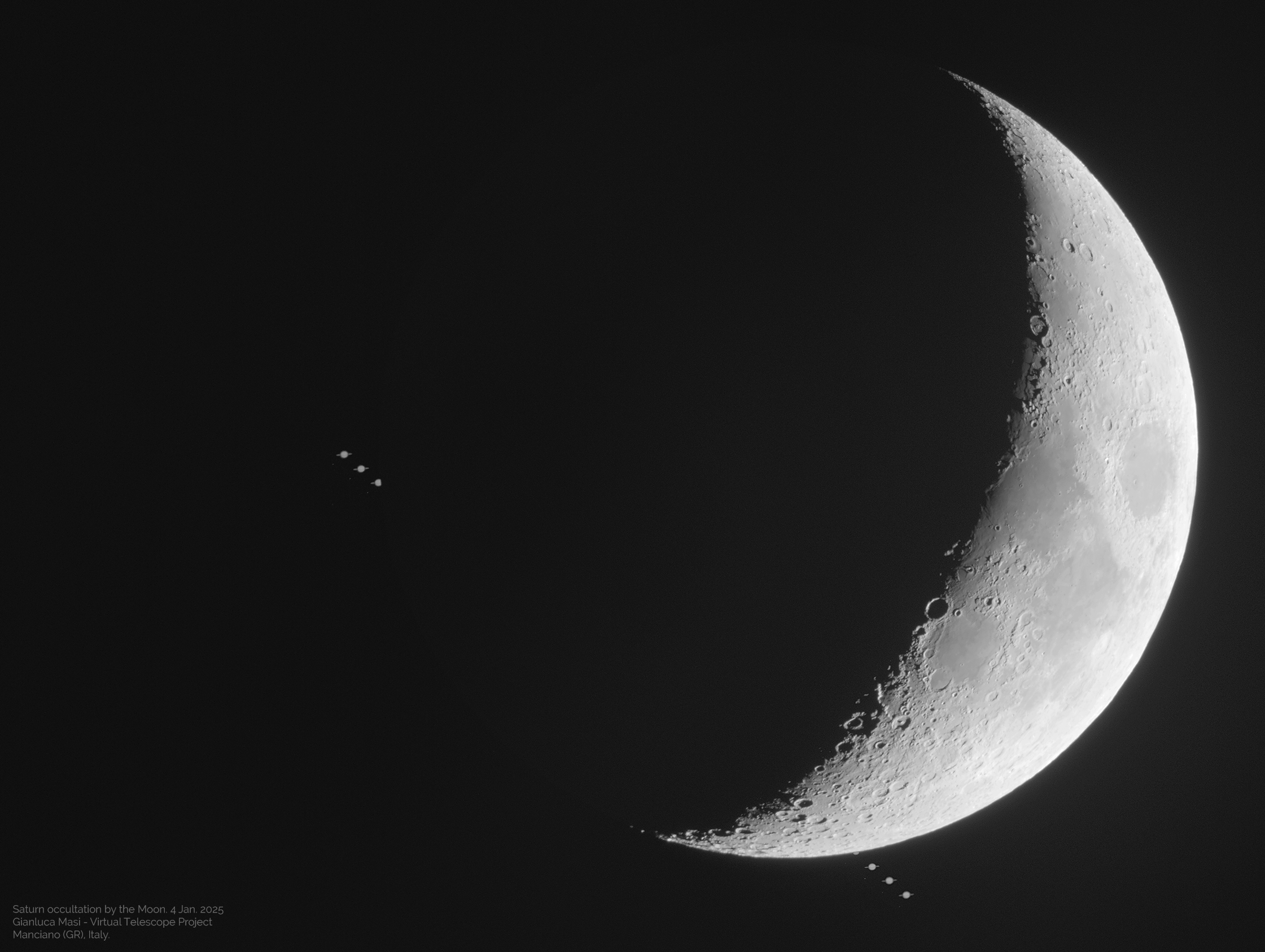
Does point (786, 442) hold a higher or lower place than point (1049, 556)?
higher

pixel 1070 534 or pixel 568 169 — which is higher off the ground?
pixel 568 169

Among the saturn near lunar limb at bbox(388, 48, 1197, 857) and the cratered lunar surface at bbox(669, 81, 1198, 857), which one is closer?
the saturn near lunar limb at bbox(388, 48, 1197, 857)

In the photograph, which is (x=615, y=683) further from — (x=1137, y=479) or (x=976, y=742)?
(x=1137, y=479)

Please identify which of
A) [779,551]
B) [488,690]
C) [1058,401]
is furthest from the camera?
[488,690]

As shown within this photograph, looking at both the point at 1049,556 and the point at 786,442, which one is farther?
the point at 1049,556

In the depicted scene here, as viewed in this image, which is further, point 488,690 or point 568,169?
point 488,690

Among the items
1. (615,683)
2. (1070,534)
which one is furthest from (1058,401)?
(615,683)

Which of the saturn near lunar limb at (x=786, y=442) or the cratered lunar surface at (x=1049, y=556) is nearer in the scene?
the saturn near lunar limb at (x=786, y=442)

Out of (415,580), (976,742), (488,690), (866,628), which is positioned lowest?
(976,742)
